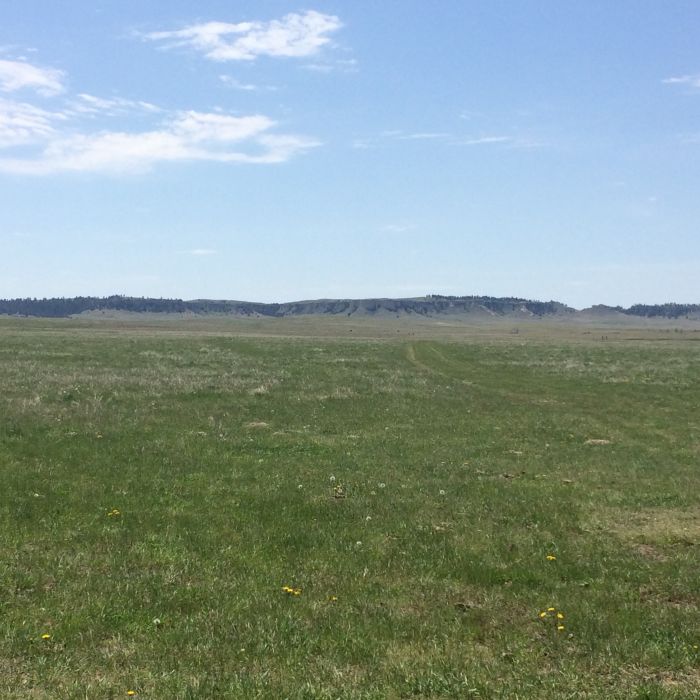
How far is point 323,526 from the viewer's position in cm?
1415

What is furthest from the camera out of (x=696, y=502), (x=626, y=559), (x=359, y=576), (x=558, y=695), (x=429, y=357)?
(x=429, y=357)

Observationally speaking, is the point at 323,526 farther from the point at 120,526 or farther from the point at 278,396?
the point at 278,396

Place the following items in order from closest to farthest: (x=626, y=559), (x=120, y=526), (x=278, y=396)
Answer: (x=626, y=559)
(x=120, y=526)
(x=278, y=396)

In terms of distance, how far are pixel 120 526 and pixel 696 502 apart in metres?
14.0

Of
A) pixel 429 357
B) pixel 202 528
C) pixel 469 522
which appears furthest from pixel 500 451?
pixel 429 357

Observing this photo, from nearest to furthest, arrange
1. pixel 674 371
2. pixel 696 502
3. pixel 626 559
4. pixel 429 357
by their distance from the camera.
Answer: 1. pixel 626 559
2. pixel 696 502
3. pixel 674 371
4. pixel 429 357

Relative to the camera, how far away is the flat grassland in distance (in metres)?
8.05

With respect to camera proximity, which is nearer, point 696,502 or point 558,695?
point 558,695

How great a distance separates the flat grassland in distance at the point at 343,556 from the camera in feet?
26.4

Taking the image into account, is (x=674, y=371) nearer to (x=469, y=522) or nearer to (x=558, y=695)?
(x=469, y=522)

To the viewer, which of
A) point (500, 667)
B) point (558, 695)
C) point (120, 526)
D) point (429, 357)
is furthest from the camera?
point (429, 357)

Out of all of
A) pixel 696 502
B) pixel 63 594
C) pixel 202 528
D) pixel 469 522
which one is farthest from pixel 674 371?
pixel 63 594

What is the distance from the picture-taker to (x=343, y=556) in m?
12.3

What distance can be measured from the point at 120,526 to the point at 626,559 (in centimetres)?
1016
